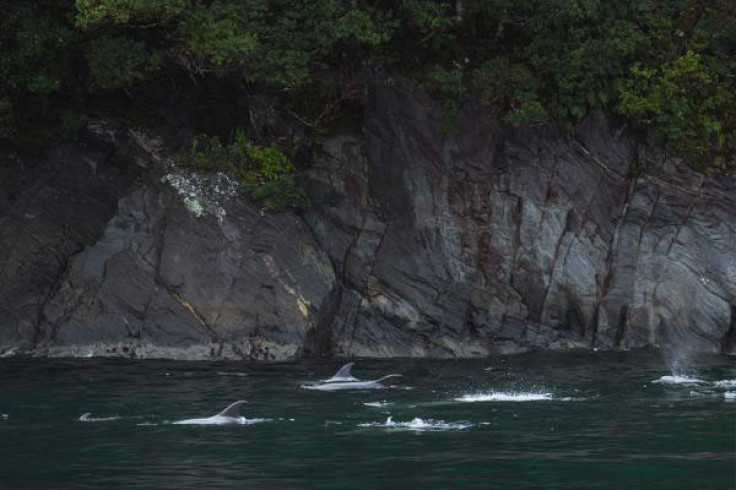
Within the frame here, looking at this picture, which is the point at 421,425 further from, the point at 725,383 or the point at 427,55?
the point at 427,55

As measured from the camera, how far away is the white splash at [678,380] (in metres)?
21.3

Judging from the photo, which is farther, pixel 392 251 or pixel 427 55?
pixel 427 55

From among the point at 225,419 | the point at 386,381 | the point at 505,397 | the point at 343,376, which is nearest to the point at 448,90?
the point at 386,381

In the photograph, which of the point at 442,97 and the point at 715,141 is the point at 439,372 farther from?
the point at 715,141

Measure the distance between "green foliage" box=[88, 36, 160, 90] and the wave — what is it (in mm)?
13007

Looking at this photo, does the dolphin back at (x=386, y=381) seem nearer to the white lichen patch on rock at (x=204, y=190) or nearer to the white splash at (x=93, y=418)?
the white splash at (x=93, y=418)

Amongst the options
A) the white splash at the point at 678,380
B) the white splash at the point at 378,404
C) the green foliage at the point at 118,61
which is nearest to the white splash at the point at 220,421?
the white splash at the point at 378,404

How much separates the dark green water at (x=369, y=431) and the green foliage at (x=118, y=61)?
6857 mm

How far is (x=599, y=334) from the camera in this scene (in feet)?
90.3

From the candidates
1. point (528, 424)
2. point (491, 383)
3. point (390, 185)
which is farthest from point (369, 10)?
point (528, 424)

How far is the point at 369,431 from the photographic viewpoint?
→ 16.6 meters

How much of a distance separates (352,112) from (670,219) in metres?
7.86

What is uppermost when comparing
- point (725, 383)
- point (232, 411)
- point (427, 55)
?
point (427, 55)

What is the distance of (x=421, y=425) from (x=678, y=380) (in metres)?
6.60
